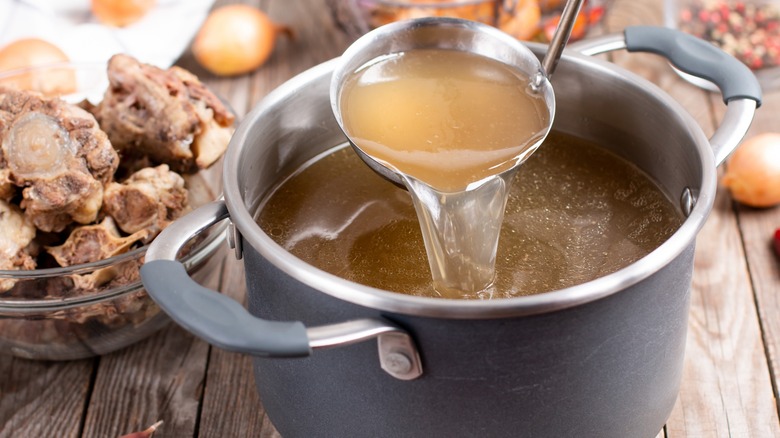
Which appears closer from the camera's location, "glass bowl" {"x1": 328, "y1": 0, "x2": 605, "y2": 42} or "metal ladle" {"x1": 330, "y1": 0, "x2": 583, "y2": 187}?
"metal ladle" {"x1": 330, "y1": 0, "x2": 583, "y2": 187}

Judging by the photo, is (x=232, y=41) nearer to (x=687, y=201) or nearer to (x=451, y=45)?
(x=451, y=45)

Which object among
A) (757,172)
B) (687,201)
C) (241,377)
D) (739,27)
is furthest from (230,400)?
(739,27)

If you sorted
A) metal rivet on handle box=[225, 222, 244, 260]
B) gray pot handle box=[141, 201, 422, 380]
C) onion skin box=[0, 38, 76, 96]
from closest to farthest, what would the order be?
gray pot handle box=[141, 201, 422, 380] < metal rivet on handle box=[225, 222, 244, 260] < onion skin box=[0, 38, 76, 96]

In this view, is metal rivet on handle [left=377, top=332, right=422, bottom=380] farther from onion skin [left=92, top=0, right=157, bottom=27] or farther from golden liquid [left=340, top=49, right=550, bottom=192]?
onion skin [left=92, top=0, right=157, bottom=27]

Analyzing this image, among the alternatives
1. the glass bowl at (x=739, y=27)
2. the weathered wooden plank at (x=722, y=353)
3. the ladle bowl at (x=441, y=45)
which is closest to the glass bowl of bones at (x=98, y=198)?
the ladle bowl at (x=441, y=45)

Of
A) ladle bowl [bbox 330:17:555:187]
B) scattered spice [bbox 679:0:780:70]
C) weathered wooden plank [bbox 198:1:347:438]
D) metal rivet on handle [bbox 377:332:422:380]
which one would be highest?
ladle bowl [bbox 330:17:555:187]

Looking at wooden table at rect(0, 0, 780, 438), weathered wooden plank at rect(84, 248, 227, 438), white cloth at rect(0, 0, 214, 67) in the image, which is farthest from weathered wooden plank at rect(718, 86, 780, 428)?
white cloth at rect(0, 0, 214, 67)

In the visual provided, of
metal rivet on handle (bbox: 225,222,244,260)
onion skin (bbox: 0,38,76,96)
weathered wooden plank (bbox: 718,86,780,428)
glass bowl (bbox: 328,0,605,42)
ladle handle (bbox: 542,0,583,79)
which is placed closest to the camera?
metal rivet on handle (bbox: 225,222,244,260)
